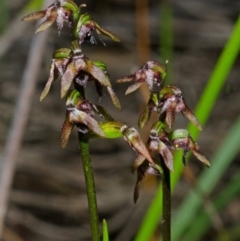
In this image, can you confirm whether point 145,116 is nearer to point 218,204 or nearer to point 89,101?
point 89,101

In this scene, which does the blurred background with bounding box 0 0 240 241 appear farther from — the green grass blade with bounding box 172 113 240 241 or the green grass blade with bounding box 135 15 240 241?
the green grass blade with bounding box 135 15 240 241

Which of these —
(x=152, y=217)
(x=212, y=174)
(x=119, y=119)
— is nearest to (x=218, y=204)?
(x=212, y=174)

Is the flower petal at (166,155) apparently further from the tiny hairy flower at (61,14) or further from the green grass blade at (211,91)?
the green grass blade at (211,91)

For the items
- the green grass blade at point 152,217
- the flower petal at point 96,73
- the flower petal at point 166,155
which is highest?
the flower petal at point 96,73

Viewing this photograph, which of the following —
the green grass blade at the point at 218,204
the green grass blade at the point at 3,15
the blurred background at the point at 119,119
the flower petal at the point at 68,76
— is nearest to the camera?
the flower petal at the point at 68,76

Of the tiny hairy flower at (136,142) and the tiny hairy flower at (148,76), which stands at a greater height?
the tiny hairy flower at (148,76)

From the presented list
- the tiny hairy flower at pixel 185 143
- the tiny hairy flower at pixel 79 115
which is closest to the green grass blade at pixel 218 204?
the tiny hairy flower at pixel 185 143

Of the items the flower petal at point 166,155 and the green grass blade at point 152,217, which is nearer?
the flower petal at point 166,155
